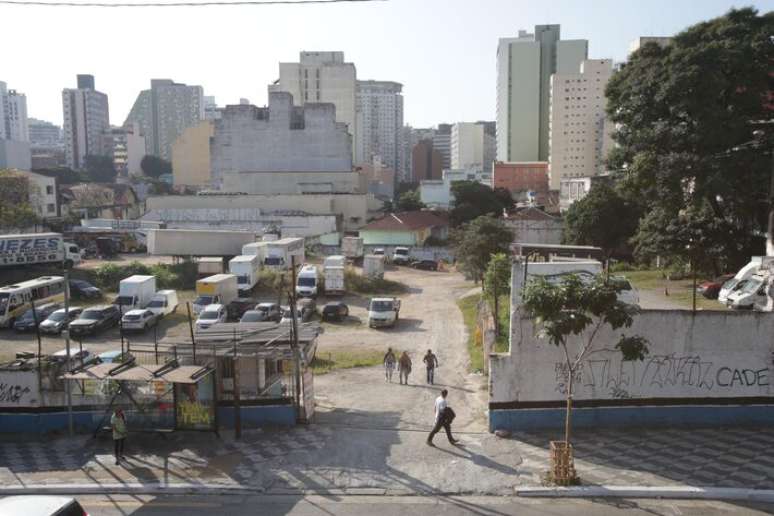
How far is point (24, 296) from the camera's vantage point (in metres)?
32.0

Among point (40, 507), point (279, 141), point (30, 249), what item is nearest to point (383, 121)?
point (279, 141)

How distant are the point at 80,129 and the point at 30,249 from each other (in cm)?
14659

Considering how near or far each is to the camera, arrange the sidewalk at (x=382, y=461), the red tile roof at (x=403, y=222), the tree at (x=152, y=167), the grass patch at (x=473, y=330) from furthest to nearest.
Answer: the tree at (x=152, y=167), the red tile roof at (x=403, y=222), the grass patch at (x=473, y=330), the sidewalk at (x=382, y=461)

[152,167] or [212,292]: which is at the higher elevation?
[152,167]

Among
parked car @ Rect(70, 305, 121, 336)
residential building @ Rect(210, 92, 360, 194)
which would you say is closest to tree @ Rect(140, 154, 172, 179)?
residential building @ Rect(210, 92, 360, 194)

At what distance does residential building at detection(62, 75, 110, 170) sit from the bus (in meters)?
143

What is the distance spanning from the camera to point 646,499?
11.6 metres

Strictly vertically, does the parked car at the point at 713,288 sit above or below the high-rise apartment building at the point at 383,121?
below

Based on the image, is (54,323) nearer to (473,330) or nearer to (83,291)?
(83,291)

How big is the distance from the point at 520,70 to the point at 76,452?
432ft

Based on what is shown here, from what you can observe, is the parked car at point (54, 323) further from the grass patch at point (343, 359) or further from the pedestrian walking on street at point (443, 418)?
the pedestrian walking on street at point (443, 418)

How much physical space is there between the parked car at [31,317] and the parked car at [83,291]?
4.22 metres

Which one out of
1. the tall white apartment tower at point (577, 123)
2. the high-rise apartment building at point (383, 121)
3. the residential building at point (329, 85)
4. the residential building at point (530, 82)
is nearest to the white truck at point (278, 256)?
the tall white apartment tower at point (577, 123)

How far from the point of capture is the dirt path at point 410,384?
1645 cm
